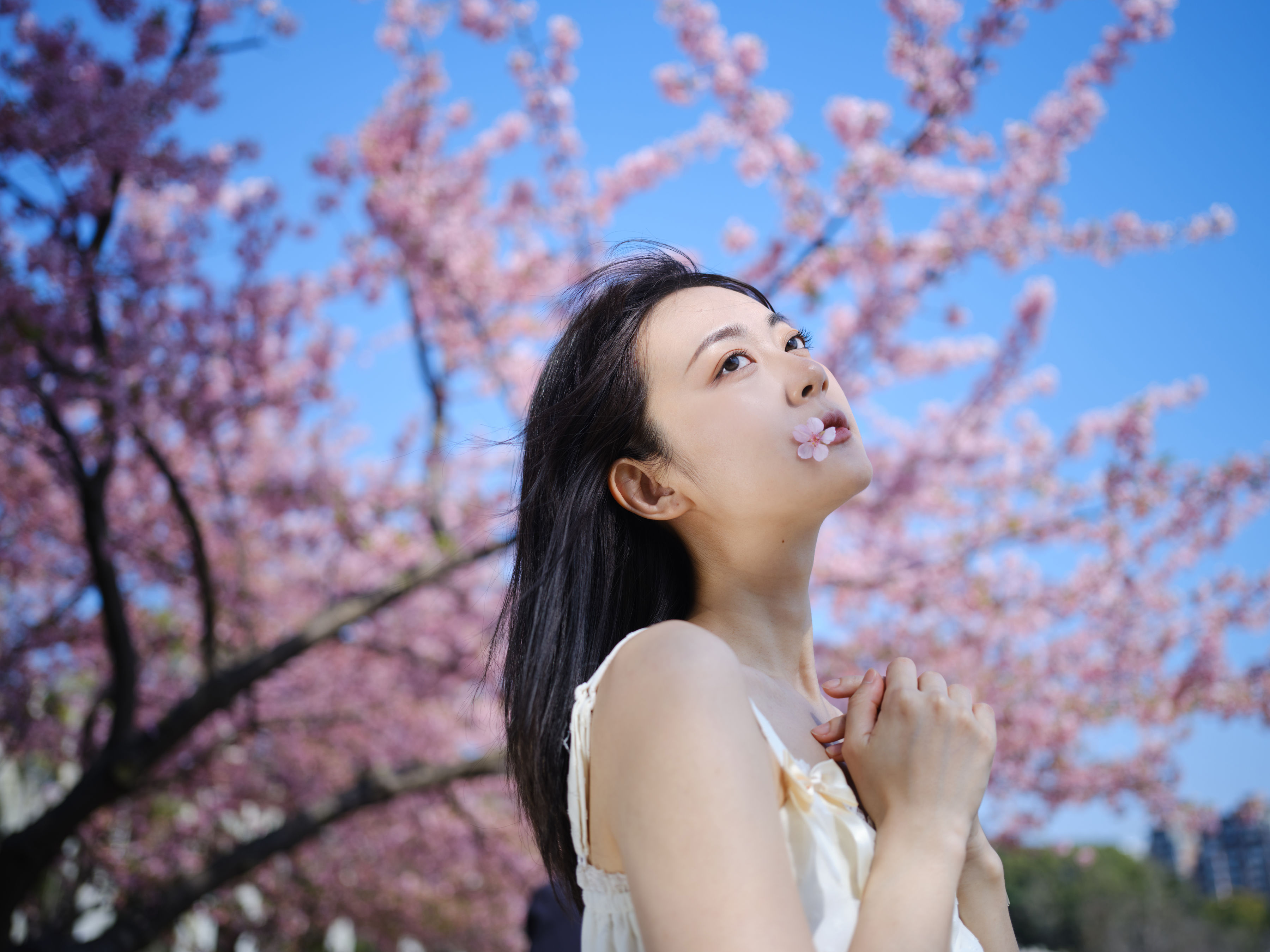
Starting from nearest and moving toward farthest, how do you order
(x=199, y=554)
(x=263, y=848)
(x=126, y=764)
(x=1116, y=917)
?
(x=126, y=764), (x=199, y=554), (x=263, y=848), (x=1116, y=917)

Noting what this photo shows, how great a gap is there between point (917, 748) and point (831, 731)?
5.9 inches

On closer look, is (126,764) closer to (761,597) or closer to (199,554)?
(199,554)

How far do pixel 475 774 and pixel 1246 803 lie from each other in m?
6.84

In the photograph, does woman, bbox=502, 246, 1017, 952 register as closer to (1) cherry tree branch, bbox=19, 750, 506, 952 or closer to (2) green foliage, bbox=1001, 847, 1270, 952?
(1) cherry tree branch, bbox=19, 750, 506, 952

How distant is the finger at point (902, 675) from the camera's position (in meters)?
1.24

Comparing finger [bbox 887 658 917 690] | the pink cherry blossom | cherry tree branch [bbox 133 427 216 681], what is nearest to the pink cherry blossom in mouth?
the pink cherry blossom

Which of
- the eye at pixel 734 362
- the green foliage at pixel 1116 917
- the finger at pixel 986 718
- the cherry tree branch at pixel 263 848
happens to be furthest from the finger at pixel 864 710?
the green foliage at pixel 1116 917

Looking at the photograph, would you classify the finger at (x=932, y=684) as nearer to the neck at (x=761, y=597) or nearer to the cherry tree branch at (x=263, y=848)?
the neck at (x=761, y=597)

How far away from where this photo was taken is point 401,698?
7801 millimetres

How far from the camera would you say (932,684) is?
1238 millimetres

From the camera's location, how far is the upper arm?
2.98 feet

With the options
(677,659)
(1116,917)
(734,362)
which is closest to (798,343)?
(734,362)

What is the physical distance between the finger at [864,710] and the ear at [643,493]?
35 centimetres

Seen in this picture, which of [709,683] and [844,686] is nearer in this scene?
[709,683]
